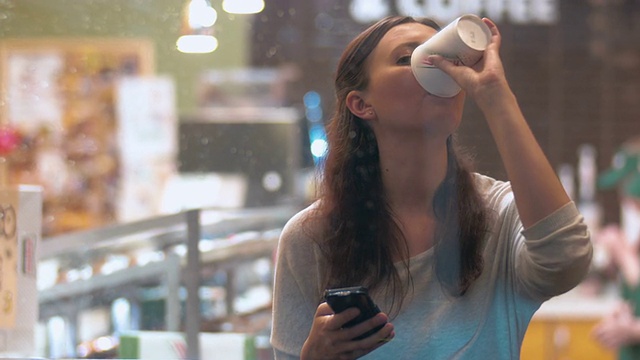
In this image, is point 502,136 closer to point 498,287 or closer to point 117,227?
point 498,287

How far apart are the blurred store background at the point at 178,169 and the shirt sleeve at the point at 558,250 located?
0.27 feet

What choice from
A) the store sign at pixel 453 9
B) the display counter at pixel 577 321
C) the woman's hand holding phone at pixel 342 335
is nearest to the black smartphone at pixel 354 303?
the woman's hand holding phone at pixel 342 335

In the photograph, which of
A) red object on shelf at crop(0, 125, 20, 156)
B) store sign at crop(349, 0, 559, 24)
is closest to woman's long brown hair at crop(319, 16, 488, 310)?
store sign at crop(349, 0, 559, 24)

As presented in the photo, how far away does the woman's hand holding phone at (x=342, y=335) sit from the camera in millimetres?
841

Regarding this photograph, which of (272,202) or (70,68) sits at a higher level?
(70,68)

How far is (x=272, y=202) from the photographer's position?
240cm

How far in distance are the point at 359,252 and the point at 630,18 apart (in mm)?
3319

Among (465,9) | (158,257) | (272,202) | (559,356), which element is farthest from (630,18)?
(465,9)

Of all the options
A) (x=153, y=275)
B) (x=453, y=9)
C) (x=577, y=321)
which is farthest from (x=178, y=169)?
(x=577, y=321)

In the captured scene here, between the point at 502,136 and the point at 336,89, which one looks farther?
the point at 336,89

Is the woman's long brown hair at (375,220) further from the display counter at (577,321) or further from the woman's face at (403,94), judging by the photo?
the display counter at (577,321)

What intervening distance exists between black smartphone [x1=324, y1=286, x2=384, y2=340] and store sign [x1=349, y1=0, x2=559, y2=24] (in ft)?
0.98

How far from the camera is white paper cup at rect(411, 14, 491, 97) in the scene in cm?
82

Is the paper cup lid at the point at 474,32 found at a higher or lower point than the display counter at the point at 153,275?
higher
